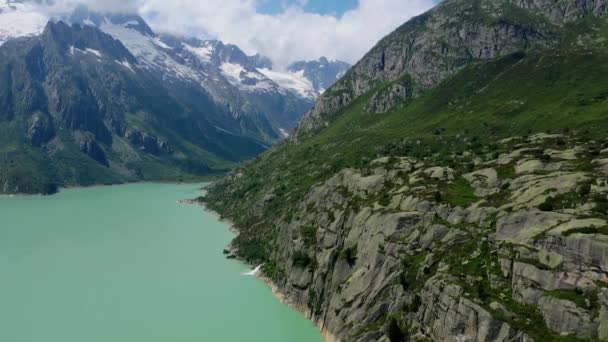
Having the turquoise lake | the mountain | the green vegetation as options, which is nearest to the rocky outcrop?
the mountain

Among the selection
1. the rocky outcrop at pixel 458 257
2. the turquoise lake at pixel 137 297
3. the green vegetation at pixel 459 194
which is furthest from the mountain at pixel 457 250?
the turquoise lake at pixel 137 297

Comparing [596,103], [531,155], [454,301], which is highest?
[596,103]

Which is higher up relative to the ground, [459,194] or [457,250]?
[459,194]

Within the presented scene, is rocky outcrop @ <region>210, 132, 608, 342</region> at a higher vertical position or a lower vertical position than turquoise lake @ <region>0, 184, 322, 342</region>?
higher

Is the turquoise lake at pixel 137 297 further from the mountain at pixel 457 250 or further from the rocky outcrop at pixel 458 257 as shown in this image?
the rocky outcrop at pixel 458 257

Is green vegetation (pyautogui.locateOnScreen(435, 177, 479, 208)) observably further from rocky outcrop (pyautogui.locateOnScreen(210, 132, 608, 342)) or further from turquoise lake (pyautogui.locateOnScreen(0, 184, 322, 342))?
turquoise lake (pyautogui.locateOnScreen(0, 184, 322, 342))

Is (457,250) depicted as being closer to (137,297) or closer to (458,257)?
(458,257)

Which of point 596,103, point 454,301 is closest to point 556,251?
point 454,301

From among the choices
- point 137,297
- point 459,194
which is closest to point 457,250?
point 459,194

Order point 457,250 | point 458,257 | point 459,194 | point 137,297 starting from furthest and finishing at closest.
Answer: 1. point 137,297
2. point 459,194
3. point 457,250
4. point 458,257

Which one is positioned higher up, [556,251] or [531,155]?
[531,155]

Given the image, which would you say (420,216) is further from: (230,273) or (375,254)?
(230,273)
